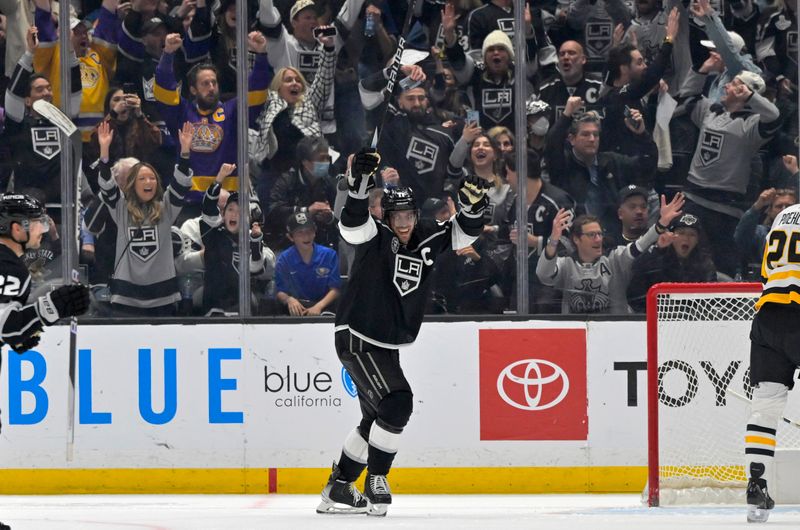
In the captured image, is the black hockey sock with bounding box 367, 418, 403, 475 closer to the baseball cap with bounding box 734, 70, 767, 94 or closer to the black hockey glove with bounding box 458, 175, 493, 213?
the black hockey glove with bounding box 458, 175, 493, 213

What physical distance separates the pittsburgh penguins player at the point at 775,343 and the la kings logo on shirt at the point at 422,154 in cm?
243

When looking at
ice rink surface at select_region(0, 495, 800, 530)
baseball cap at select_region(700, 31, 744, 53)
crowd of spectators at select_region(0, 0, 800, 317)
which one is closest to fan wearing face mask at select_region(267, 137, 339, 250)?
crowd of spectators at select_region(0, 0, 800, 317)

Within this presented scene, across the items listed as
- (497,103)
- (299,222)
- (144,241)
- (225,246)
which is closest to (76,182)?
(144,241)

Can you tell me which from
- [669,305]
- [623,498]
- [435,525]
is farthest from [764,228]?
[435,525]

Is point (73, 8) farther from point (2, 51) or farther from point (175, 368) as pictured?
point (175, 368)

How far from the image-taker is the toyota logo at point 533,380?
7.17 meters

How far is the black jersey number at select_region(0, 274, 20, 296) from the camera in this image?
4.73 meters

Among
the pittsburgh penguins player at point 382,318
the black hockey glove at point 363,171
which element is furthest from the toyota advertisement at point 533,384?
the black hockey glove at point 363,171

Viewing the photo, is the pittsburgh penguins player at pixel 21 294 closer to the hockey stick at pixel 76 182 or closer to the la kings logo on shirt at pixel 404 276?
the la kings logo on shirt at pixel 404 276

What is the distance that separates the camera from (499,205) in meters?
7.51

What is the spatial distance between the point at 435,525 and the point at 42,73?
3613mm

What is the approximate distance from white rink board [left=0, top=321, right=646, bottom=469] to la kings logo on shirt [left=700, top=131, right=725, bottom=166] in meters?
1.01

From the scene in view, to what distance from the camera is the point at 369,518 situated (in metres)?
5.69

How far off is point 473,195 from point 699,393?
158 cm
